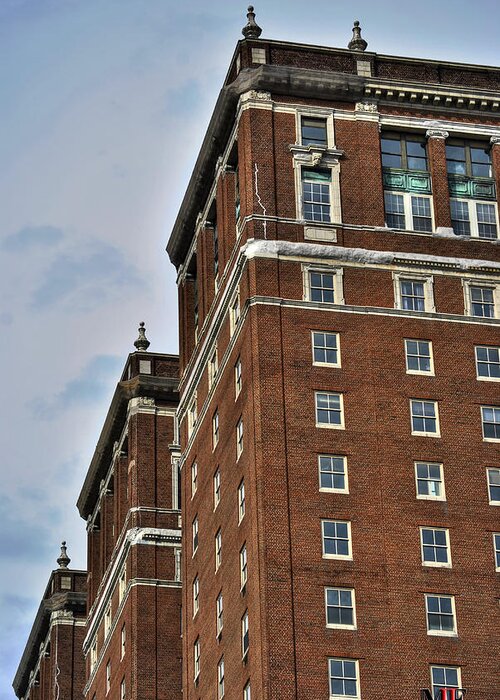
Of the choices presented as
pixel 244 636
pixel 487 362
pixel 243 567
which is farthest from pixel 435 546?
pixel 487 362

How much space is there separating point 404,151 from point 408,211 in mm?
3988

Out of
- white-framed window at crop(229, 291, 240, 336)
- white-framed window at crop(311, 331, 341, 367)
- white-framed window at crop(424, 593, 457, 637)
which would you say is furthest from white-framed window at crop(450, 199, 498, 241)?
white-framed window at crop(424, 593, 457, 637)

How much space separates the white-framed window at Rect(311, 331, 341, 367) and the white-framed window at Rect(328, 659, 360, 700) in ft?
54.2

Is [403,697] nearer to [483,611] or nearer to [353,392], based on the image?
[483,611]

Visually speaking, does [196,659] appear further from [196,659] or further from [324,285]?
[324,285]

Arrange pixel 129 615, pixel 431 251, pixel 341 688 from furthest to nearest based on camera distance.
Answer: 1. pixel 129 615
2. pixel 431 251
3. pixel 341 688

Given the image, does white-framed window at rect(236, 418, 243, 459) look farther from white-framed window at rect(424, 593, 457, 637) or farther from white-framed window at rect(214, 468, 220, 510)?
white-framed window at rect(424, 593, 457, 637)

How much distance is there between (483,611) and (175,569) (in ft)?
113

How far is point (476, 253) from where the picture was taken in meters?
108

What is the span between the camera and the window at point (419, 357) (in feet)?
338

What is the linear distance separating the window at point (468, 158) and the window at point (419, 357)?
40.9 ft

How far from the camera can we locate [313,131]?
109250mm

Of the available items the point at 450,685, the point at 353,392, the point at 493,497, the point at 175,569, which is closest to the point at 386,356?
the point at 353,392

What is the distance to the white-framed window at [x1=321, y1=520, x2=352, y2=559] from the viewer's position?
315 feet
